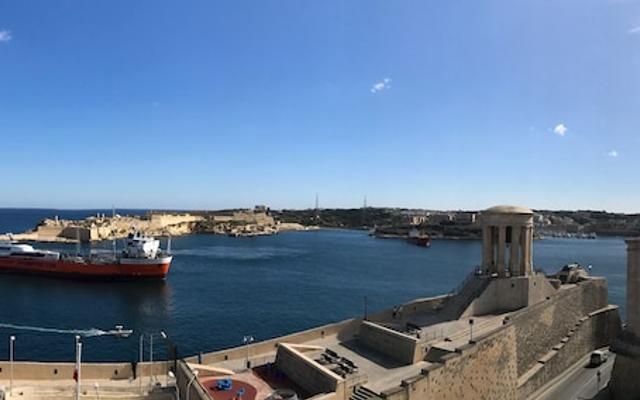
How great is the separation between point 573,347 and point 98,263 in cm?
5777

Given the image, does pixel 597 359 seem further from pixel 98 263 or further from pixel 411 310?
pixel 98 263

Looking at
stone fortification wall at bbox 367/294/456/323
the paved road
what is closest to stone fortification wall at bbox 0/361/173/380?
stone fortification wall at bbox 367/294/456/323

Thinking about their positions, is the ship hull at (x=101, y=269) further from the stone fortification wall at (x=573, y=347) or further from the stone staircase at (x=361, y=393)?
the stone staircase at (x=361, y=393)

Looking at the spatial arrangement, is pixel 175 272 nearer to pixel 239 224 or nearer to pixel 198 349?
pixel 198 349

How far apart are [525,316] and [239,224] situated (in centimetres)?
16499

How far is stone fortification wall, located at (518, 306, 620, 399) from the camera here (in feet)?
91.5

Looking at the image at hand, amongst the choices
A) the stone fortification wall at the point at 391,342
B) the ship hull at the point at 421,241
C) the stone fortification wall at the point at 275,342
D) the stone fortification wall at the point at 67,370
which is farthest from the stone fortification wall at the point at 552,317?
the ship hull at the point at 421,241

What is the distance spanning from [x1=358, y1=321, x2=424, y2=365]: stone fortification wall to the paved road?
8529 mm

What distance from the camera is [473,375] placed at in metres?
23.1

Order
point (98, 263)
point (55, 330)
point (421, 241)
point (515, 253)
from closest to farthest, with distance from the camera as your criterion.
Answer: point (515, 253), point (55, 330), point (98, 263), point (421, 241)

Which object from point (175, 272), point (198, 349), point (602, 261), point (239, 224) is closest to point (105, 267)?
point (175, 272)

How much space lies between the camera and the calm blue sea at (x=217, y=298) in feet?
131

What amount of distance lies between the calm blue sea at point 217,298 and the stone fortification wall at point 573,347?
2039 centimetres

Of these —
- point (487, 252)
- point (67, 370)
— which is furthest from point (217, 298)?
point (67, 370)
